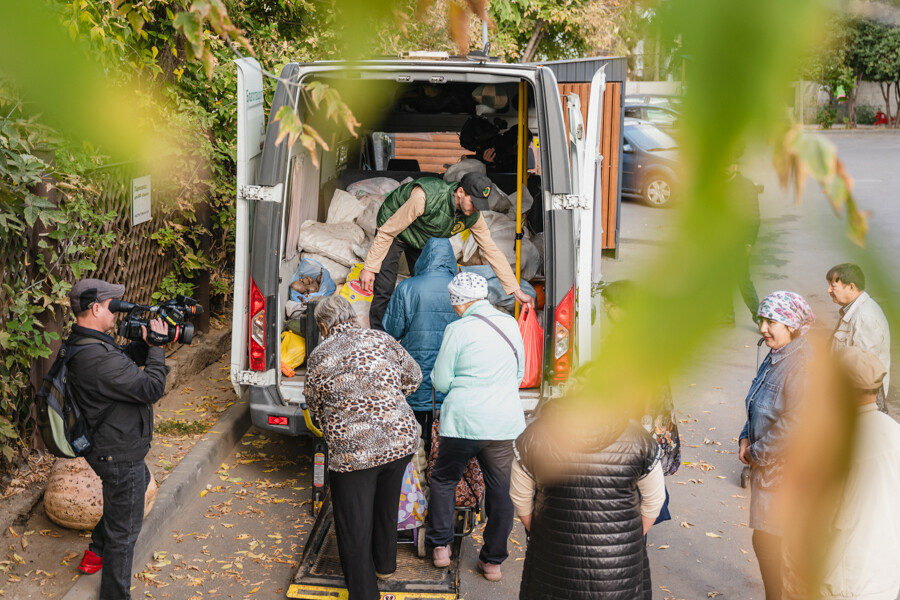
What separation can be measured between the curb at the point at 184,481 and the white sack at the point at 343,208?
161cm

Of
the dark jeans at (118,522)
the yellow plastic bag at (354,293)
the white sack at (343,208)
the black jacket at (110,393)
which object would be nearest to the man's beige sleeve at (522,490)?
the black jacket at (110,393)

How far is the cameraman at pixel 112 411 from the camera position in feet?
13.3

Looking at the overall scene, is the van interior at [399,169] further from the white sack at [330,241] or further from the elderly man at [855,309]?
the elderly man at [855,309]

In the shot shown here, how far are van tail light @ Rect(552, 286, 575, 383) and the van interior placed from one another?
235 millimetres

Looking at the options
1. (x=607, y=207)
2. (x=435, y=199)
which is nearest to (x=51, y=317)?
(x=435, y=199)

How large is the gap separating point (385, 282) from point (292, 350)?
898 millimetres

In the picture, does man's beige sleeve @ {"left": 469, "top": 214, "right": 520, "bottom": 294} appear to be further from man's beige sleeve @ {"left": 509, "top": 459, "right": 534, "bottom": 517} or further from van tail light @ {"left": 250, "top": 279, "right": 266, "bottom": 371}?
man's beige sleeve @ {"left": 509, "top": 459, "right": 534, "bottom": 517}

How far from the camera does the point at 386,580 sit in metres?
4.64

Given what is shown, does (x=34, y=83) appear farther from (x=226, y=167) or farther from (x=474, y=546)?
(x=226, y=167)

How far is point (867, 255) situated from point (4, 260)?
522 centimetres

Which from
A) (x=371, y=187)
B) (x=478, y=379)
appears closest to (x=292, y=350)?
(x=478, y=379)

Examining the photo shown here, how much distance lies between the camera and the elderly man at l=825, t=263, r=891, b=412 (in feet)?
1.66

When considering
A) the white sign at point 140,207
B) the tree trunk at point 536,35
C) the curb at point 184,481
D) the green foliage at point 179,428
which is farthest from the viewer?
the white sign at point 140,207

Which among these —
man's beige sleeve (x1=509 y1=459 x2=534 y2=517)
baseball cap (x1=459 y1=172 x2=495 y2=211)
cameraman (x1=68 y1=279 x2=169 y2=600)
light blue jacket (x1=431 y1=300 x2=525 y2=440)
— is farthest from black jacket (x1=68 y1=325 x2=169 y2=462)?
baseball cap (x1=459 y1=172 x2=495 y2=211)
